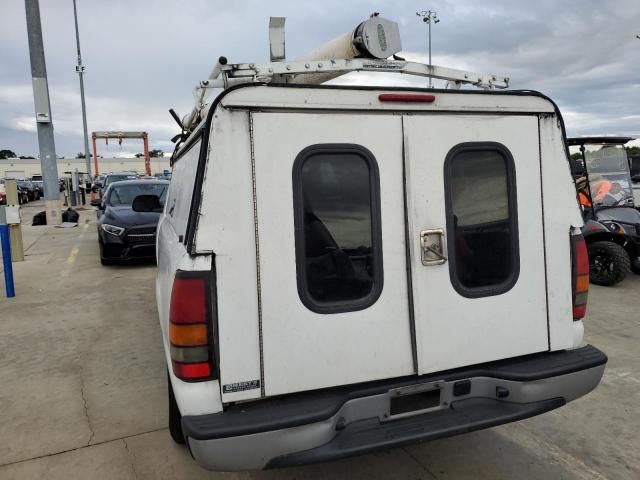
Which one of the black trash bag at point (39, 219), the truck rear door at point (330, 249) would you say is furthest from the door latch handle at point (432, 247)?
the black trash bag at point (39, 219)

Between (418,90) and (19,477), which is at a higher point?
(418,90)

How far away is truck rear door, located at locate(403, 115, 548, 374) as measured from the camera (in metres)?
2.45

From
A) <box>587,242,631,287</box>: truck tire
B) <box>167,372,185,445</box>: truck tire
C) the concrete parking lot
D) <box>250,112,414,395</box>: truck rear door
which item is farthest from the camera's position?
<box>587,242,631,287</box>: truck tire

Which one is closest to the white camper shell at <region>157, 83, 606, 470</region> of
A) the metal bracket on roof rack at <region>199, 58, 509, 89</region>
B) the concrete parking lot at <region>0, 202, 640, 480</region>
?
the metal bracket on roof rack at <region>199, 58, 509, 89</region>

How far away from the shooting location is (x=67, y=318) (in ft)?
19.7

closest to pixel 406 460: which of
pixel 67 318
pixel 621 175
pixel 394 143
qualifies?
pixel 394 143

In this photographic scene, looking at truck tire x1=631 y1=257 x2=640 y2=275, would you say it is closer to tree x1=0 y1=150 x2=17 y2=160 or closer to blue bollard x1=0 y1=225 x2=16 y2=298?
blue bollard x1=0 y1=225 x2=16 y2=298

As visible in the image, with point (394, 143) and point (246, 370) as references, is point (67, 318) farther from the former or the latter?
point (394, 143)

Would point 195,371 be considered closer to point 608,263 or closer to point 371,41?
point 371,41

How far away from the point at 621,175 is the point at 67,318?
322 inches

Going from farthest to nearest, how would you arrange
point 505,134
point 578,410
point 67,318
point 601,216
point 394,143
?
point 601,216
point 67,318
point 578,410
point 505,134
point 394,143

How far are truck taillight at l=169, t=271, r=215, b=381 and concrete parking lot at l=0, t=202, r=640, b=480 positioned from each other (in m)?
1.08

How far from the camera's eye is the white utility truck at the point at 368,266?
7.11 feet

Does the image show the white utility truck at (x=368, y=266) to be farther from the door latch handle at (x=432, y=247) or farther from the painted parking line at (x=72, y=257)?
the painted parking line at (x=72, y=257)
